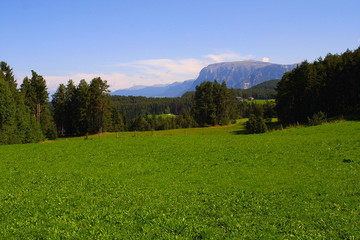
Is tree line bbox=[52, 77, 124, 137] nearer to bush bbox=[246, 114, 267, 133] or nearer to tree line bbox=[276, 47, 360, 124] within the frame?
bush bbox=[246, 114, 267, 133]

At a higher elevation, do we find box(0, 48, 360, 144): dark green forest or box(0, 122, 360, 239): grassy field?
box(0, 48, 360, 144): dark green forest

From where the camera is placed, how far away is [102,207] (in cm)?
1216

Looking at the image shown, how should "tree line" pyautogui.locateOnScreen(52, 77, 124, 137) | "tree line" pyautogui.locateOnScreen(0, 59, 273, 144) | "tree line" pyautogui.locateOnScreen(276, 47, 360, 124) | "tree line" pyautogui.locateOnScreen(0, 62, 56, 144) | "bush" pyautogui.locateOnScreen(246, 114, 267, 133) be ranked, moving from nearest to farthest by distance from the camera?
1. "bush" pyautogui.locateOnScreen(246, 114, 267, 133)
2. "tree line" pyautogui.locateOnScreen(0, 62, 56, 144)
3. "tree line" pyautogui.locateOnScreen(0, 59, 273, 144)
4. "tree line" pyautogui.locateOnScreen(276, 47, 360, 124)
5. "tree line" pyautogui.locateOnScreen(52, 77, 124, 137)

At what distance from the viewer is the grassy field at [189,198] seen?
30.5 feet

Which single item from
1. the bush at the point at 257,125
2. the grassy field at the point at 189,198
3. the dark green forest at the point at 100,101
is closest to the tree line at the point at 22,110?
the dark green forest at the point at 100,101

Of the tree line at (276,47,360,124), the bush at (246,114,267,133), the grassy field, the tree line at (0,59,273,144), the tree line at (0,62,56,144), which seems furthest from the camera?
the tree line at (276,47,360,124)

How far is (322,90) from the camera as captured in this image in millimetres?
76938

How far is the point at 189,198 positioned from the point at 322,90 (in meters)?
80.9

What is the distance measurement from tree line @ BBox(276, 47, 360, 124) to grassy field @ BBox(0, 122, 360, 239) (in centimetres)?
5937

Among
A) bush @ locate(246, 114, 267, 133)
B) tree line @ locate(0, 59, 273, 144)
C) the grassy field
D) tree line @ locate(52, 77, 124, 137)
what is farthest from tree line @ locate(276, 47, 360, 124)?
tree line @ locate(52, 77, 124, 137)

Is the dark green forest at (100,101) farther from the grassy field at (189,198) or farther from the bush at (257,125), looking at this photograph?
the grassy field at (189,198)

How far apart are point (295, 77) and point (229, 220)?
83.8 m

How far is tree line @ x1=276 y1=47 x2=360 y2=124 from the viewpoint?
230ft

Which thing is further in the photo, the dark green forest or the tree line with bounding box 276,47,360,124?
the tree line with bounding box 276,47,360,124
